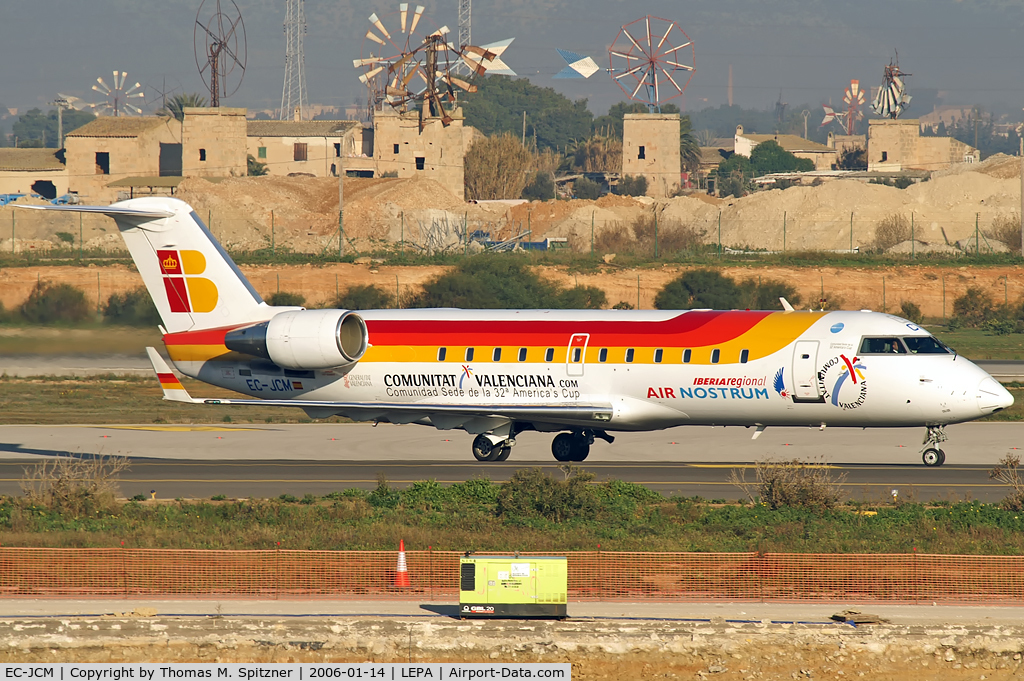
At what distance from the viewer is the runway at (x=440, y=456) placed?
28.4m

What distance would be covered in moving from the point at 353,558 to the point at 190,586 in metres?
2.46

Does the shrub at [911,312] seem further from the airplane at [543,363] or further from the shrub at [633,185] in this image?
the shrub at [633,185]

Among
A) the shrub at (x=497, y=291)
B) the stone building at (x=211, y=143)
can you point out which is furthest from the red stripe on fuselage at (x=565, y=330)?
the stone building at (x=211, y=143)

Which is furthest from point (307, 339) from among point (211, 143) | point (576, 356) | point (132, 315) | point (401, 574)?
point (211, 143)

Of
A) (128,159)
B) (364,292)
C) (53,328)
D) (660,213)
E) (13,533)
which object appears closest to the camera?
(13,533)

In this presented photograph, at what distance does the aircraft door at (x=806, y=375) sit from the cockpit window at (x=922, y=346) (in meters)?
2.20

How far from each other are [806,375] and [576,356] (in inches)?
225

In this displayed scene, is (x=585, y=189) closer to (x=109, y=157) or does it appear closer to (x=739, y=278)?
(x=109, y=157)

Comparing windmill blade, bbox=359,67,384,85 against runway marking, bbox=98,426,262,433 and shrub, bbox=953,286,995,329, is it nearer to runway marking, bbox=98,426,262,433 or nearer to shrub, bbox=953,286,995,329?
shrub, bbox=953,286,995,329

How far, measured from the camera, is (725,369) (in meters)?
30.2

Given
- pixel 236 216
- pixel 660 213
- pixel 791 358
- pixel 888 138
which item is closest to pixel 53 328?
pixel 791 358

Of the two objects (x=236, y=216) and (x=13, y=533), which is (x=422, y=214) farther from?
(x=13, y=533)

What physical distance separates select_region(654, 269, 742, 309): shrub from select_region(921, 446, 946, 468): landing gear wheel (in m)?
44.4

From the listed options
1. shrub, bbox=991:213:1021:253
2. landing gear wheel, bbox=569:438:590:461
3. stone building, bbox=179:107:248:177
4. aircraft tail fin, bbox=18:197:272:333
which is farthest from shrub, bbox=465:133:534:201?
landing gear wheel, bbox=569:438:590:461
